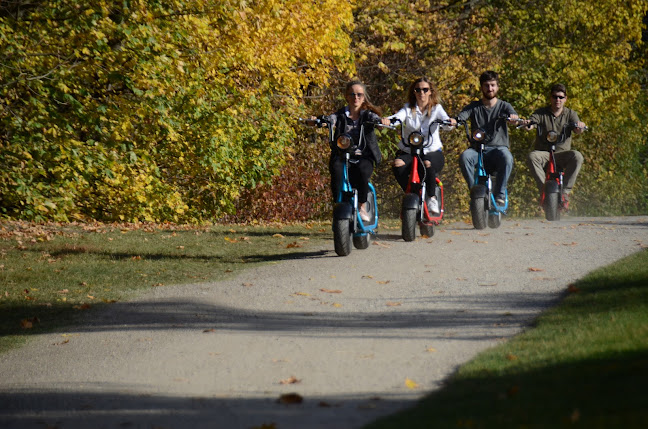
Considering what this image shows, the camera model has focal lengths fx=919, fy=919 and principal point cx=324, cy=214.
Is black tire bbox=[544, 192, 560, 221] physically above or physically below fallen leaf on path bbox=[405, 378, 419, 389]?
below

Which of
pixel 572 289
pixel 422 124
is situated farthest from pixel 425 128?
pixel 572 289

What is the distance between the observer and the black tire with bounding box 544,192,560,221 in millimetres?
14641

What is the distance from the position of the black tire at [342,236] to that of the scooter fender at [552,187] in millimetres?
5531

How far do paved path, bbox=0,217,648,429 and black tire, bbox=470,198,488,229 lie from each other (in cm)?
264

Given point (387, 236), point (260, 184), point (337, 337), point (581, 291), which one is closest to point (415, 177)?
point (387, 236)

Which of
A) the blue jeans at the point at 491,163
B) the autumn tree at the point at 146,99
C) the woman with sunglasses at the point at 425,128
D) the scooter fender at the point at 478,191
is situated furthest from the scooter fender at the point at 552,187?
the autumn tree at the point at 146,99

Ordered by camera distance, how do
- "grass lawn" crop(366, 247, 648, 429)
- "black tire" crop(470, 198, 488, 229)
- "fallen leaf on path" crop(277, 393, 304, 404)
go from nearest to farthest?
1. "grass lawn" crop(366, 247, 648, 429)
2. "fallen leaf on path" crop(277, 393, 304, 404)
3. "black tire" crop(470, 198, 488, 229)

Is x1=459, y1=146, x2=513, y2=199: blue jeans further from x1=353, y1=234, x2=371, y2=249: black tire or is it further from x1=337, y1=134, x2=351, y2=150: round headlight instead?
x1=337, y1=134, x2=351, y2=150: round headlight

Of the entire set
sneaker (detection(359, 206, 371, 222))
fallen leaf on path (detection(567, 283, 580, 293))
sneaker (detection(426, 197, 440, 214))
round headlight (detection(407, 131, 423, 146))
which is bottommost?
fallen leaf on path (detection(567, 283, 580, 293))

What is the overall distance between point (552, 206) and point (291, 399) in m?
10.7

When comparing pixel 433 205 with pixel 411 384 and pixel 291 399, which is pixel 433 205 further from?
pixel 291 399

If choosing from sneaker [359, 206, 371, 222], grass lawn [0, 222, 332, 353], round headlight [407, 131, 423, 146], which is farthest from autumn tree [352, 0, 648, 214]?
sneaker [359, 206, 371, 222]

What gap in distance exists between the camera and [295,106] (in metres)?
20.2

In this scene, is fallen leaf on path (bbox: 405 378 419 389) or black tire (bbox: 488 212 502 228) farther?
black tire (bbox: 488 212 502 228)
